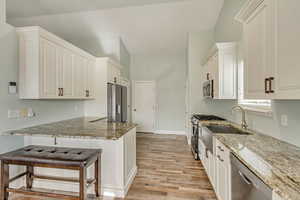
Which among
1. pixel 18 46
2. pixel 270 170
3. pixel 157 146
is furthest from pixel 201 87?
pixel 18 46

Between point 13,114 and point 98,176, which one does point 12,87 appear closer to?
point 13,114

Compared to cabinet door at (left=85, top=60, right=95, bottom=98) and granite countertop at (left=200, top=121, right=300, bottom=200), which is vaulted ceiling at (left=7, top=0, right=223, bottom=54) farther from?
granite countertop at (left=200, top=121, right=300, bottom=200)

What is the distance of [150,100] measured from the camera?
20.7ft

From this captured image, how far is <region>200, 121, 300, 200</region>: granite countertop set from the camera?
860mm

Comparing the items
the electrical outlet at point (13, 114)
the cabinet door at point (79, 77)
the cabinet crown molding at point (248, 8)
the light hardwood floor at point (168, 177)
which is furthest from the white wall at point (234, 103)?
the electrical outlet at point (13, 114)

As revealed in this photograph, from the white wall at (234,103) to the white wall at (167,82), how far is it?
1446mm

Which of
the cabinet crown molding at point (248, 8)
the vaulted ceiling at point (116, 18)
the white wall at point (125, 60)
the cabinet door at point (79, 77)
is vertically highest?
the vaulted ceiling at point (116, 18)

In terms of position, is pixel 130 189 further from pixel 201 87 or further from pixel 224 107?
pixel 201 87

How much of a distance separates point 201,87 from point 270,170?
3697mm

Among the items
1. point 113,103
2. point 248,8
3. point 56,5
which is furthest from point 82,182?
point 56,5

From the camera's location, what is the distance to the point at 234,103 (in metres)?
3.18

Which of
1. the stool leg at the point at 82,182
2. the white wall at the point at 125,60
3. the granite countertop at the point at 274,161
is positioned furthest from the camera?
the white wall at the point at 125,60

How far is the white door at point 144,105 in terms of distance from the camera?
247 inches

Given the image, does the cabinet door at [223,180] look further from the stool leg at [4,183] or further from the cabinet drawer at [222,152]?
the stool leg at [4,183]
